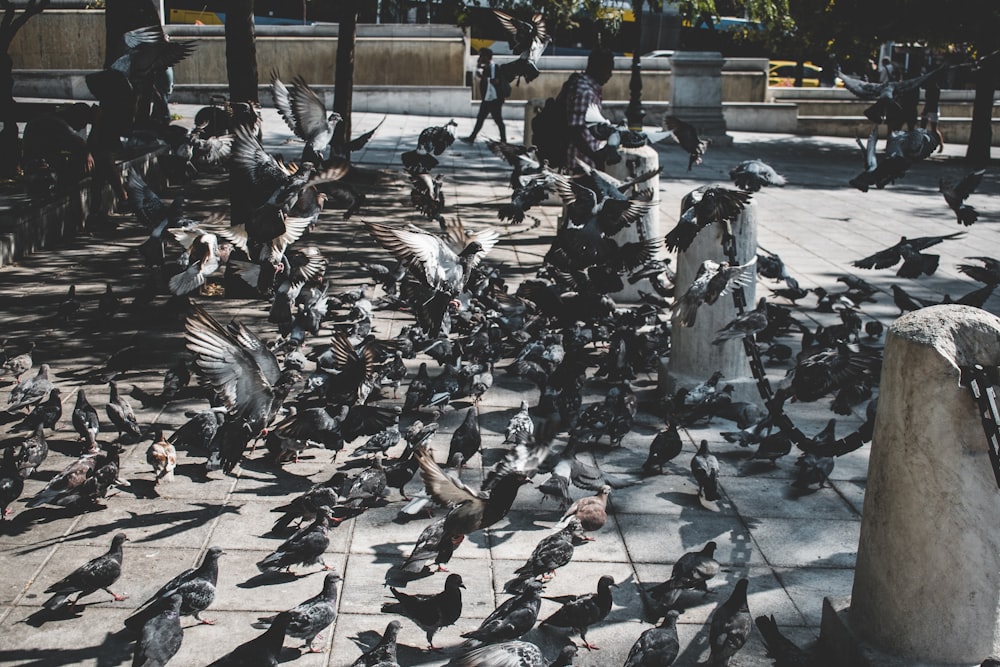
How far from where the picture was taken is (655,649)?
4.11m

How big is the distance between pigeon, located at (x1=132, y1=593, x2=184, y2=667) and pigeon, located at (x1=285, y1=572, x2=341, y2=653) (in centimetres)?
45

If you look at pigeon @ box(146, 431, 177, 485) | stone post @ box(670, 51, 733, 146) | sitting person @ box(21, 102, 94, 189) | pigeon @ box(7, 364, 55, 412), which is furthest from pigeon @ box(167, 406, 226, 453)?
stone post @ box(670, 51, 733, 146)

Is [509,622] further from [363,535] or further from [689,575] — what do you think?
[363,535]

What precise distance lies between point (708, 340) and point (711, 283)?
84cm

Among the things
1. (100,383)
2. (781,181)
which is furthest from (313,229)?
(781,181)

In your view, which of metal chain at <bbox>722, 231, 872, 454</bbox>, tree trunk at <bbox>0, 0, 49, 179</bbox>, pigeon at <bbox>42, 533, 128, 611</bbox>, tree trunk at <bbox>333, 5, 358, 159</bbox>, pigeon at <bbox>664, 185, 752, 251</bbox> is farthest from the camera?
tree trunk at <bbox>333, 5, 358, 159</bbox>

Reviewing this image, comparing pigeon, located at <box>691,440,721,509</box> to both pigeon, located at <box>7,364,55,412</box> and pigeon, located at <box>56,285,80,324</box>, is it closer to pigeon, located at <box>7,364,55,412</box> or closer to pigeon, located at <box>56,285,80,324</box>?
pigeon, located at <box>7,364,55,412</box>

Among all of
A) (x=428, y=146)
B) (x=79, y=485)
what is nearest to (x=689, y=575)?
(x=79, y=485)

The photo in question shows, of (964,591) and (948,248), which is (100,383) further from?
(948,248)

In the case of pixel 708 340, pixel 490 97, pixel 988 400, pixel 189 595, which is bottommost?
pixel 189 595

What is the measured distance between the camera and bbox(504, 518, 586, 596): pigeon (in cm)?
476

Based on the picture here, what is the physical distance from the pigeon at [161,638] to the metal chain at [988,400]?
127 inches

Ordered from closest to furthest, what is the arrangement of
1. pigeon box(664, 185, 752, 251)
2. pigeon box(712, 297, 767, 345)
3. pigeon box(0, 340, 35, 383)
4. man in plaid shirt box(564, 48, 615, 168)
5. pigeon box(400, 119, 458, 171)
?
pigeon box(712, 297, 767, 345) < pigeon box(664, 185, 752, 251) < pigeon box(0, 340, 35, 383) < man in plaid shirt box(564, 48, 615, 168) < pigeon box(400, 119, 458, 171)

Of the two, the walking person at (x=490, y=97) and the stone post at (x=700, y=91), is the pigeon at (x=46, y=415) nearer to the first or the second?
the walking person at (x=490, y=97)
